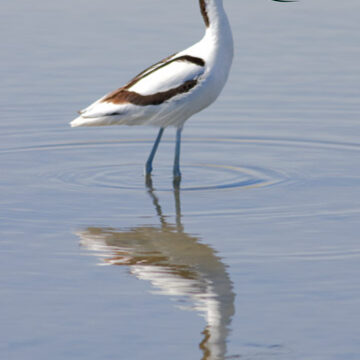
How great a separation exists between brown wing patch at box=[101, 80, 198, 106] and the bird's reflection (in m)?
1.15

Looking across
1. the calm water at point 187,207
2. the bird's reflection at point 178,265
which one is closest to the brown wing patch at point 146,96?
the calm water at point 187,207

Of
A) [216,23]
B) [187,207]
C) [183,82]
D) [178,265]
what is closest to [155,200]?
[187,207]

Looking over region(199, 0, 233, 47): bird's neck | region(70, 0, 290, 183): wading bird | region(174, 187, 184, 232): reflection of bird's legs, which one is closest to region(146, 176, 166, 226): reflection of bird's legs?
region(174, 187, 184, 232): reflection of bird's legs

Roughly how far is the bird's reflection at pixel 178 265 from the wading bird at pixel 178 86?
1124mm

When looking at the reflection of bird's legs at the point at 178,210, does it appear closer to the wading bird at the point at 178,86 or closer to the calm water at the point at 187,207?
the calm water at the point at 187,207

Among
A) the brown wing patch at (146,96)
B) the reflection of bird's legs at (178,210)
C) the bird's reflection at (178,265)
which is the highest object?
the brown wing patch at (146,96)

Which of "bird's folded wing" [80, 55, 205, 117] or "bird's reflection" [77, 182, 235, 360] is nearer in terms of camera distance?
"bird's reflection" [77, 182, 235, 360]

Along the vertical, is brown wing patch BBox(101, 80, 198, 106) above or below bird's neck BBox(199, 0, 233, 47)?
below

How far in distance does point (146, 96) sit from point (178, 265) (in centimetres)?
280

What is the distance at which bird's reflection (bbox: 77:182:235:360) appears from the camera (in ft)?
25.1

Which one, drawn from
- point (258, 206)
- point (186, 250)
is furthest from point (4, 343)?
point (258, 206)

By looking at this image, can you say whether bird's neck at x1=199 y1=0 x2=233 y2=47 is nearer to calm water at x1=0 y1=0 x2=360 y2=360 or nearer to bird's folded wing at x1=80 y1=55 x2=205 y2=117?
bird's folded wing at x1=80 y1=55 x2=205 y2=117

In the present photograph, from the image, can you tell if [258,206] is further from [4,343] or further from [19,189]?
[4,343]

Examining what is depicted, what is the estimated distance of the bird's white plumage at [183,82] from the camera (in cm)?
1114
